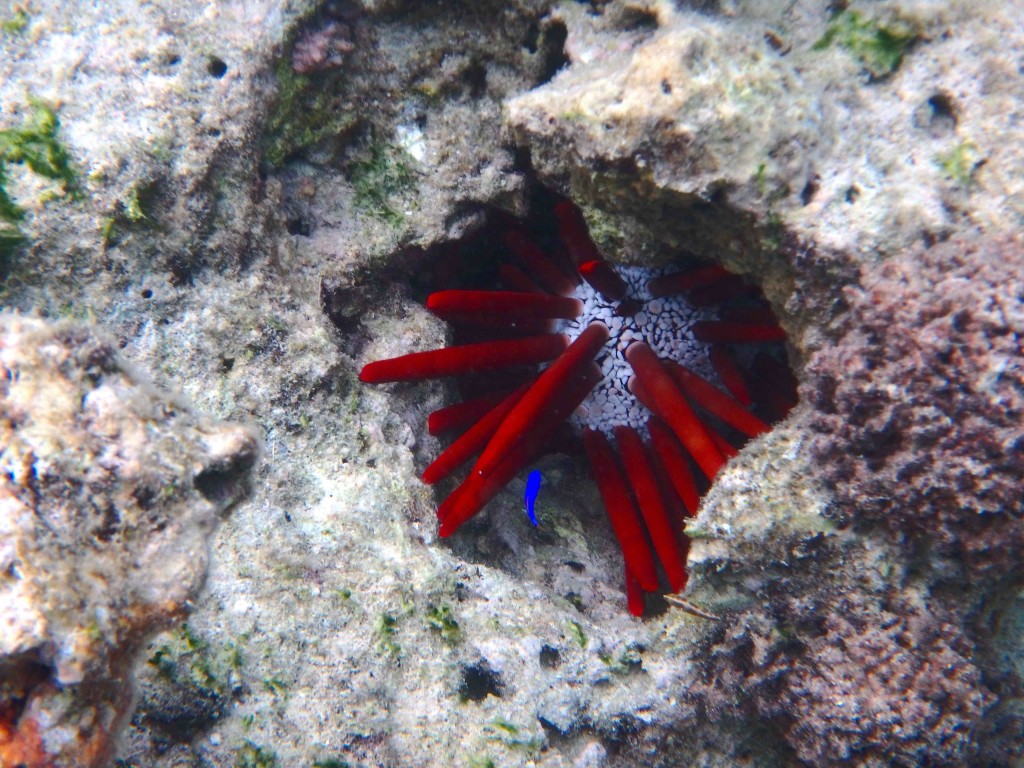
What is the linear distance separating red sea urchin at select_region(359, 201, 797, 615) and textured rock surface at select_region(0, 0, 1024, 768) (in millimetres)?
204

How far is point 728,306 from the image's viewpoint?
270cm

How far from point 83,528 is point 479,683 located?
137 cm

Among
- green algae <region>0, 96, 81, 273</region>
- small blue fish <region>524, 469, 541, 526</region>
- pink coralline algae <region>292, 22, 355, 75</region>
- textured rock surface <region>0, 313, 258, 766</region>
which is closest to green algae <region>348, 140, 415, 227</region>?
pink coralline algae <region>292, 22, 355, 75</region>

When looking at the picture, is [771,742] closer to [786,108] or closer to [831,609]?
[831,609]

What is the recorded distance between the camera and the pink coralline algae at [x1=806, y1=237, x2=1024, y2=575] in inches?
63.8

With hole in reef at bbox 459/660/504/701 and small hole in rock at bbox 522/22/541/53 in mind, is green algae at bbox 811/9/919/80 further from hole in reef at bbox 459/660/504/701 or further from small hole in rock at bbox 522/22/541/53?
hole in reef at bbox 459/660/504/701

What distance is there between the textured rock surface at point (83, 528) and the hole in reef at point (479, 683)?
1062 millimetres

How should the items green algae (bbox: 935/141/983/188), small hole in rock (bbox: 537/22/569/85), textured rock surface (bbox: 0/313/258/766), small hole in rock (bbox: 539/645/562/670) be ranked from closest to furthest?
textured rock surface (bbox: 0/313/258/766) < green algae (bbox: 935/141/983/188) < small hole in rock (bbox: 539/645/562/670) < small hole in rock (bbox: 537/22/569/85)

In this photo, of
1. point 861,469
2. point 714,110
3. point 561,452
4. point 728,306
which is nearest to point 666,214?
point 714,110

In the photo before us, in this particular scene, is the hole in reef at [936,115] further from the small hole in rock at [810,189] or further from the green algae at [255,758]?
the green algae at [255,758]

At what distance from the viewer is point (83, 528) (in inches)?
51.8

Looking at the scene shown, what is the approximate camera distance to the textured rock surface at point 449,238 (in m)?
1.92

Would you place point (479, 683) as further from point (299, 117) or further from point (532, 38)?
point (532, 38)

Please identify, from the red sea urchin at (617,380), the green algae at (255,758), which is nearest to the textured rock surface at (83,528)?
the green algae at (255,758)
